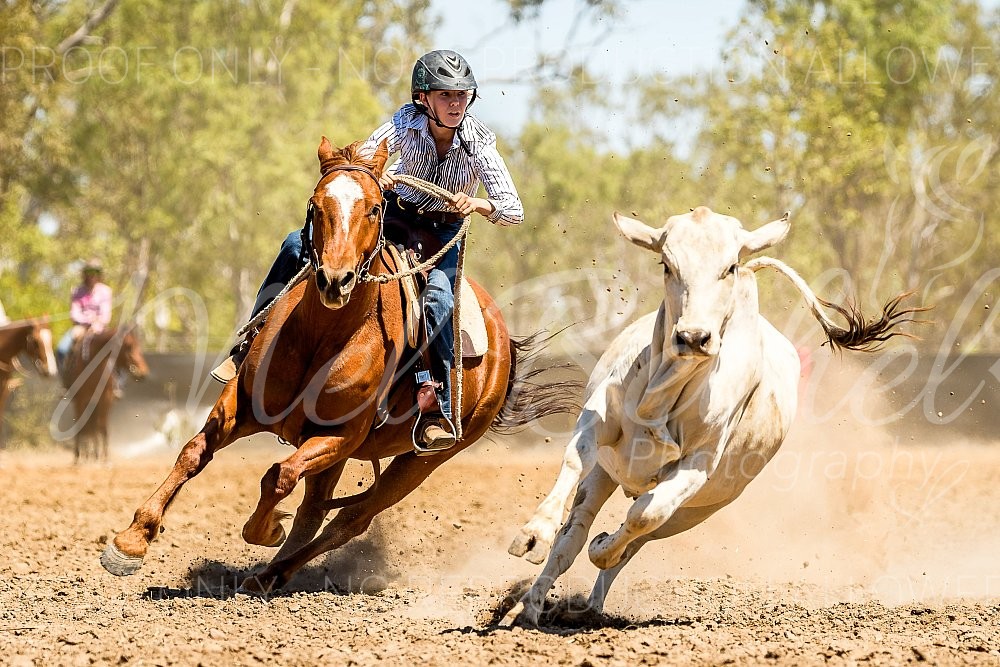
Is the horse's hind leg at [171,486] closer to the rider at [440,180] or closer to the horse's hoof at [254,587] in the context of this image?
the rider at [440,180]

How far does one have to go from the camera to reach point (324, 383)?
5613 millimetres

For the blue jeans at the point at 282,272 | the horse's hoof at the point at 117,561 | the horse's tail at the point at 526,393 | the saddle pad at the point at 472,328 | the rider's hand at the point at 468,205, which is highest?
→ the rider's hand at the point at 468,205

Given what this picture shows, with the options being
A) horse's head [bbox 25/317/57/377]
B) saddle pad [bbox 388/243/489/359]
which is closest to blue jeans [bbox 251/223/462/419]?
saddle pad [bbox 388/243/489/359]

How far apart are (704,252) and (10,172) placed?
24.2 m

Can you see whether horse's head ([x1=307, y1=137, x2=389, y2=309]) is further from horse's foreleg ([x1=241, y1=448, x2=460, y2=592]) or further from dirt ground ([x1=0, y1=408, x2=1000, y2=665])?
horse's foreleg ([x1=241, y1=448, x2=460, y2=592])

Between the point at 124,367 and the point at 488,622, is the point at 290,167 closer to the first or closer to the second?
the point at 124,367

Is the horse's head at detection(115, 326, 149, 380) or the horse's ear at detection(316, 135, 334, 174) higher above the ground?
the horse's ear at detection(316, 135, 334, 174)

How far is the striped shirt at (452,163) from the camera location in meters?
6.28

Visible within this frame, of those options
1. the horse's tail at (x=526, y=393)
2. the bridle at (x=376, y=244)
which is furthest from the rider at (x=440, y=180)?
the horse's tail at (x=526, y=393)

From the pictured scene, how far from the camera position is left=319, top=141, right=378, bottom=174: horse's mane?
550 cm

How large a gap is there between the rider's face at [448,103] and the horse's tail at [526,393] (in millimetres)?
1961

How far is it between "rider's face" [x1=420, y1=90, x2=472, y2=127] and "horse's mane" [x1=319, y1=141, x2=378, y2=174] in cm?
61

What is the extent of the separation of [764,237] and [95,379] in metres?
11.4

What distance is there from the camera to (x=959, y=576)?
7336mm
